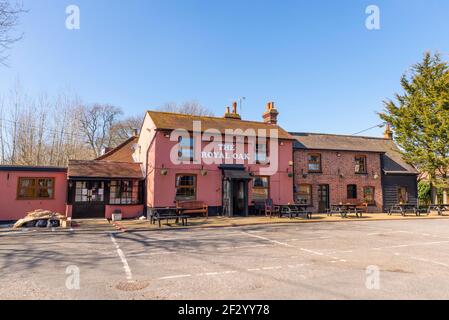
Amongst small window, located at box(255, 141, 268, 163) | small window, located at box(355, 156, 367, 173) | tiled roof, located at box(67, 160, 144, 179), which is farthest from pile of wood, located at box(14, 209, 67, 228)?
small window, located at box(355, 156, 367, 173)

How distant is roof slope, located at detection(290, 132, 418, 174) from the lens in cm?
2272

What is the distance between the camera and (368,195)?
23.1m

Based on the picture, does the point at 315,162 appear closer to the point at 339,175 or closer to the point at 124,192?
the point at 339,175

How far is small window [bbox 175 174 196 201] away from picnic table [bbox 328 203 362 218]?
9736mm

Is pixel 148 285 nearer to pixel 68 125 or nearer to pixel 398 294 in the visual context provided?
pixel 398 294

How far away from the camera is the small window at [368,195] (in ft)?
75.4

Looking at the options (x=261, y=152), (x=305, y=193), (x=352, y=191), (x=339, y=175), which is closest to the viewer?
(x=261, y=152)

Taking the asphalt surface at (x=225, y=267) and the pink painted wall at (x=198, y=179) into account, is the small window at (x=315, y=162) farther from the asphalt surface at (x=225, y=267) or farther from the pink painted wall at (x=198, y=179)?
the asphalt surface at (x=225, y=267)

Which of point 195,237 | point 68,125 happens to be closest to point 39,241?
point 195,237

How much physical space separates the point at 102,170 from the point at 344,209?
52.8 feet

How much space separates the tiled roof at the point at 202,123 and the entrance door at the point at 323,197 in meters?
5.10

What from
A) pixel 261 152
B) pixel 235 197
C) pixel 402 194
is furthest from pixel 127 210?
pixel 402 194

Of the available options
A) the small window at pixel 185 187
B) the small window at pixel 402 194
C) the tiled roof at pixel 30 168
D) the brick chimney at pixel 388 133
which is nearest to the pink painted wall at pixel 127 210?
the small window at pixel 185 187

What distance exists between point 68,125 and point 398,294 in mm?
32834
